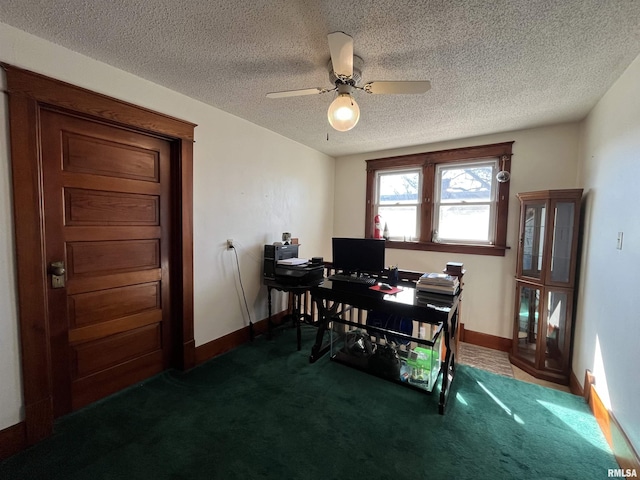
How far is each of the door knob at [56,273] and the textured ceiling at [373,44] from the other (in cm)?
139

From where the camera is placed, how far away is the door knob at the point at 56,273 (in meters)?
1.74

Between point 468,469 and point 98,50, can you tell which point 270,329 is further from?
point 98,50

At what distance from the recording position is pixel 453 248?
3354 millimetres

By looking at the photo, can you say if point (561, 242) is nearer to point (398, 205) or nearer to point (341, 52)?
point (398, 205)

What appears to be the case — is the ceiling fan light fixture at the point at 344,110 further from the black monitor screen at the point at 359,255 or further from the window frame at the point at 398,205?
the window frame at the point at 398,205

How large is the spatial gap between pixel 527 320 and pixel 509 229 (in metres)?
1.01

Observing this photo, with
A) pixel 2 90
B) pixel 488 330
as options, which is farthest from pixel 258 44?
pixel 488 330

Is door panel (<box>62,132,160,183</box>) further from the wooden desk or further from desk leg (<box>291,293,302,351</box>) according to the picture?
desk leg (<box>291,293,302,351</box>)

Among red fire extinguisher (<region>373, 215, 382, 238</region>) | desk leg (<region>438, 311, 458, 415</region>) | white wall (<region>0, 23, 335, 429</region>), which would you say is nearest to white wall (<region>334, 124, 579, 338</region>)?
red fire extinguisher (<region>373, 215, 382, 238</region>)

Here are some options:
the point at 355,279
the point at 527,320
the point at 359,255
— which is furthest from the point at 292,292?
the point at 527,320

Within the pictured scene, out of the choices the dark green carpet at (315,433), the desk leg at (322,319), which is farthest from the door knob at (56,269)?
the desk leg at (322,319)

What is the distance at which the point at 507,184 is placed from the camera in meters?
3.06

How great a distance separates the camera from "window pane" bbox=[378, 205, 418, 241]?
12.2ft

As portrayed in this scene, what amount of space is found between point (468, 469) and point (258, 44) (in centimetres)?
276
